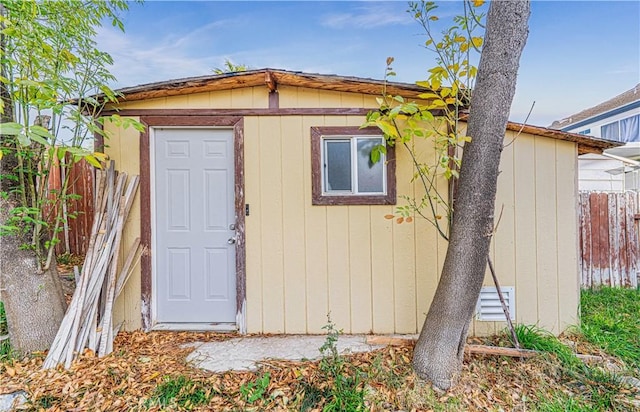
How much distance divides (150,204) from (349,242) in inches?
85.8

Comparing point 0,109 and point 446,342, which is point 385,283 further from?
point 0,109

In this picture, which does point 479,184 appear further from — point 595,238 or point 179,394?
point 595,238

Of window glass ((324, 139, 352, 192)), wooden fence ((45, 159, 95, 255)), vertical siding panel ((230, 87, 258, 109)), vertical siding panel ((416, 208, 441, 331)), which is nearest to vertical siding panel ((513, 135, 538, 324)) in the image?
vertical siding panel ((416, 208, 441, 331))

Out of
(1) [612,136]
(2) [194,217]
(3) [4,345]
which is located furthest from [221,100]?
(1) [612,136]

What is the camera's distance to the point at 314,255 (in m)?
3.21

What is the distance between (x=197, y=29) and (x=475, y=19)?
4561mm

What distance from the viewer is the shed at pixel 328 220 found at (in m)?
3.16

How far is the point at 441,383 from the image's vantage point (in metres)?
2.39

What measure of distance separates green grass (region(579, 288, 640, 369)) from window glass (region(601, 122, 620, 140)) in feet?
38.0

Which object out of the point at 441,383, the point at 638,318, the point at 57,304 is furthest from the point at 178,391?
the point at 638,318

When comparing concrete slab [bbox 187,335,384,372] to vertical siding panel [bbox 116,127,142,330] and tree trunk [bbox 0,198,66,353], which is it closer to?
vertical siding panel [bbox 116,127,142,330]

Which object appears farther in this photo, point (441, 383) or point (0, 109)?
point (441, 383)

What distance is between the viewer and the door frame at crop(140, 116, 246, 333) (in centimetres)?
318

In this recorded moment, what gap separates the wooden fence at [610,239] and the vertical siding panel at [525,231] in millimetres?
2010
